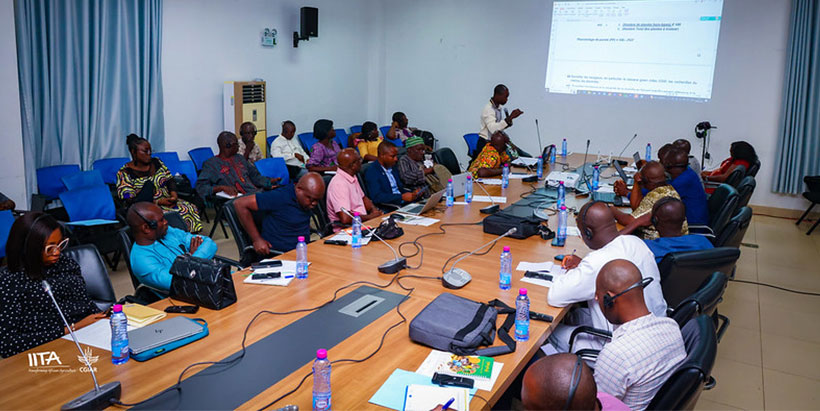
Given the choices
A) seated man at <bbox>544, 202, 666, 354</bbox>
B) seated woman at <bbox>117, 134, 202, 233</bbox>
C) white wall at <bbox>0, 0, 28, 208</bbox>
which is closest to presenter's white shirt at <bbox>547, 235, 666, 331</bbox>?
seated man at <bbox>544, 202, 666, 354</bbox>

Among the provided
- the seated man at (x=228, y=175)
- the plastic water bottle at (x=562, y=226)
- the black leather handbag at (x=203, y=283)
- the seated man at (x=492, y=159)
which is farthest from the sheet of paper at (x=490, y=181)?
the black leather handbag at (x=203, y=283)

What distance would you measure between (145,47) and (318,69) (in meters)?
3.18

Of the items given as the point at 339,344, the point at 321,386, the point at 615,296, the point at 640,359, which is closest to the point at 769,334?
the point at 615,296

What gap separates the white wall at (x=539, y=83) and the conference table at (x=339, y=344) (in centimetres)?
560

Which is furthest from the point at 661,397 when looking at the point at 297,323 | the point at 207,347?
the point at 207,347

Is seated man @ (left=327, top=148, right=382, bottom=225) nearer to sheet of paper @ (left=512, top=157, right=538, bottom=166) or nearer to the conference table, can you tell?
the conference table

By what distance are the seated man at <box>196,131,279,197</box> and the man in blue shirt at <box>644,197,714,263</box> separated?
3930mm

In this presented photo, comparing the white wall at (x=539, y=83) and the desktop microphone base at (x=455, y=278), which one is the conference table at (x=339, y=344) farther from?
the white wall at (x=539, y=83)

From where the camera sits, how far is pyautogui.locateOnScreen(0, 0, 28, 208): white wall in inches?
189

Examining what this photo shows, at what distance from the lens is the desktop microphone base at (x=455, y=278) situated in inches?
114

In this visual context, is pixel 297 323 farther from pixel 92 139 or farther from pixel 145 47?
pixel 145 47

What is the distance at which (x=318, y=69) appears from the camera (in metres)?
9.22

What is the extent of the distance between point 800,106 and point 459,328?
7489mm

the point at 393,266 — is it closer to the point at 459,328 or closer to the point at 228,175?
the point at 459,328
